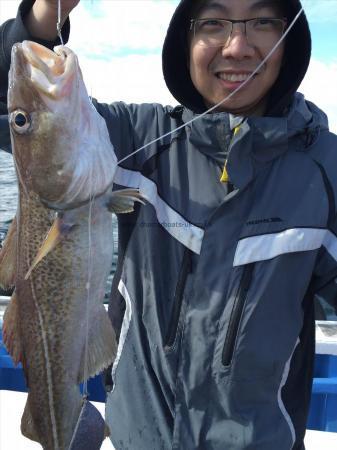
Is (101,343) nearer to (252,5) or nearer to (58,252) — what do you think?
(58,252)

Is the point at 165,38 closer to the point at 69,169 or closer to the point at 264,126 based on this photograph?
the point at 264,126

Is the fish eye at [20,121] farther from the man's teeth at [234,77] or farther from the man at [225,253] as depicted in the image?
the man's teeth at [234,77]

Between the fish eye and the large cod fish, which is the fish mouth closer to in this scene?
the large cod fish

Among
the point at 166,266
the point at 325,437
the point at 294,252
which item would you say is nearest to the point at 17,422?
the point at 166,266

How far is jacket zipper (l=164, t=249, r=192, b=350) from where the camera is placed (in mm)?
2059

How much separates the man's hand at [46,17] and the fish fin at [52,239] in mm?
895

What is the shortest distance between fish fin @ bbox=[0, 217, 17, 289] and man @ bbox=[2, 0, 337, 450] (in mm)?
504

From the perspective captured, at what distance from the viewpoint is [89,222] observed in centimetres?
201

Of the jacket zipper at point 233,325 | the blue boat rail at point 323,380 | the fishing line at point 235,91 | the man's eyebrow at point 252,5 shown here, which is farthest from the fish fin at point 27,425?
the man's eyebrow at point 252,5

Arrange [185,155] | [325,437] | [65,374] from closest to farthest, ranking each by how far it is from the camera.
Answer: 1. [65,374]
2. [185,155]
3. [325,437]

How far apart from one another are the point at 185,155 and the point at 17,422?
89.8 inches

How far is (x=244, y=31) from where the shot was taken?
2.04 meters

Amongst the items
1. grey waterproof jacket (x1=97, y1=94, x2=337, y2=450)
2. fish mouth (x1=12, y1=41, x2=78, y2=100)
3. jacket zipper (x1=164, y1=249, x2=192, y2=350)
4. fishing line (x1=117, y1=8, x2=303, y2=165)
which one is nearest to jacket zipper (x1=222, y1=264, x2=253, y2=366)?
grey waterproof jacket (x1=97, y1=94, x2=337, y2=450)

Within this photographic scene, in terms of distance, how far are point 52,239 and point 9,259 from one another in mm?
290
